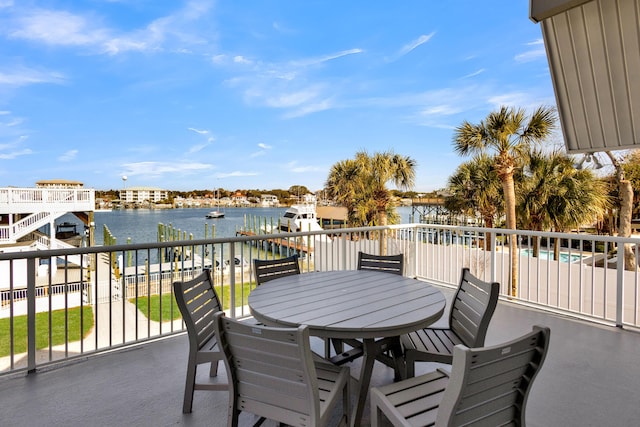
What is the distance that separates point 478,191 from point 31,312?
1700cm

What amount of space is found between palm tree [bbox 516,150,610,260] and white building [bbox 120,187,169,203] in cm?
3034

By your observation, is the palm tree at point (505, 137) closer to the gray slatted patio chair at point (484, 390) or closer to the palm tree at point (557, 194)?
the palm tree at point (557, 194)

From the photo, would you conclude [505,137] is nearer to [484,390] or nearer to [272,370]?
→ [484,390]

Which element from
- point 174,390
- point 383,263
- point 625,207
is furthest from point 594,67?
point 625,207

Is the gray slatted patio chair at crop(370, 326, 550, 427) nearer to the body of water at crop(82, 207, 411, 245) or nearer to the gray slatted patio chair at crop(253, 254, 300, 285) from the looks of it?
the gray slatted patio chair at crop(253, 254, 300, 285)

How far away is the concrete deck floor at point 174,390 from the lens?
2.09m

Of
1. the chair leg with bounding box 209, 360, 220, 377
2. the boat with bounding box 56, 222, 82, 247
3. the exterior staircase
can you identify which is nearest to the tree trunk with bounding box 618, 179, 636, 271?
the chair leg with bounding box 209, 360, 220, 377

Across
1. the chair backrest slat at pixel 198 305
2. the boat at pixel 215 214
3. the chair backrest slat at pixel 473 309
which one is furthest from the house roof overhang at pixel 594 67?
the boat at pixel 215 214

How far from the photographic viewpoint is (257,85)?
Result: 28312 millimetres

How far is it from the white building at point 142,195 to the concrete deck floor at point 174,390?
31.8 meters

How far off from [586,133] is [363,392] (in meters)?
4.06

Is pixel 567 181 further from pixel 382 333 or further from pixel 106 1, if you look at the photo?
pixel 106 1

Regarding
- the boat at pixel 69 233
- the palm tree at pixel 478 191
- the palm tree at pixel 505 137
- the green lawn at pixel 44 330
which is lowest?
the green lawn at pixel 44 330

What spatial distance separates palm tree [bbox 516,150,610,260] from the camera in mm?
13625
